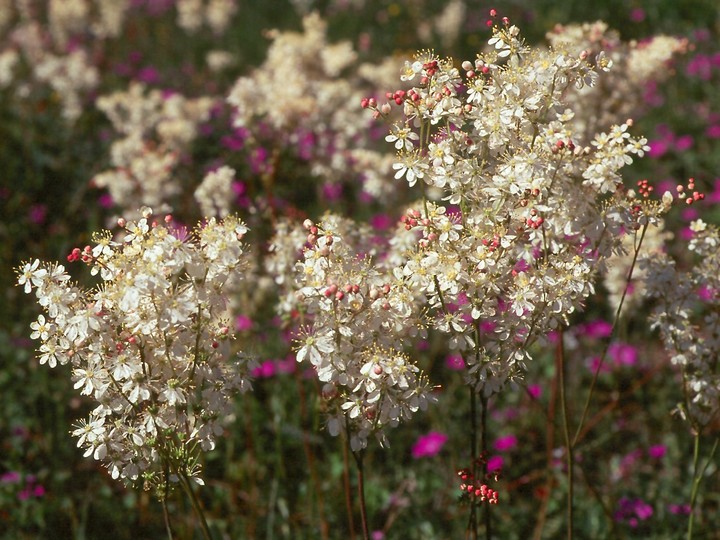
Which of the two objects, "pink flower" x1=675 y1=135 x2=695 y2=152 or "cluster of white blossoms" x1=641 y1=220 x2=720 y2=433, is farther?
"pink flower" x1=675 y1=135 x2=695 y2=152

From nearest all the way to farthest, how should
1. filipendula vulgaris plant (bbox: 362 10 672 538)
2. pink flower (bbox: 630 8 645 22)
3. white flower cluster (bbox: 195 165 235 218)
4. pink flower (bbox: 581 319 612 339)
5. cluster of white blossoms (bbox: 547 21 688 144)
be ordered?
filipendula vulgaris plant (bbox: 362 10 672 538), white flower cluster (bbox: 195 165 235 218), cluster of white blossoms (bbox: 547 21 688 144), pink flower (bbox: 581 319 612 339), pink flower (bbox: 630 8 645 22)

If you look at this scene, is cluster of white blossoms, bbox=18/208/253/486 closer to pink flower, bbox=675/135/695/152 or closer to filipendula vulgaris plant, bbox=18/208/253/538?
filipendula vulgaris plant, bbox=18/208/253/538

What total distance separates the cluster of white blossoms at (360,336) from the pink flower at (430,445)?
7.14 feet

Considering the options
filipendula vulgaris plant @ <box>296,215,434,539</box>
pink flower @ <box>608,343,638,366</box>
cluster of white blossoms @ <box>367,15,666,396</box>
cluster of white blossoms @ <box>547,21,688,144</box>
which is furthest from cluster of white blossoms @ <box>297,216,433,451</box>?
pink flower @ <box>608,343,638,366</box>

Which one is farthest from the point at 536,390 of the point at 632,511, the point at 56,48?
the point at 56,48

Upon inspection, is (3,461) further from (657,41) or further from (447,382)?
(657,41)

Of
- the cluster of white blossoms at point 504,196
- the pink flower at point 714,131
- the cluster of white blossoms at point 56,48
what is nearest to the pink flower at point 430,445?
the cluster of white blossoms at point 504,196

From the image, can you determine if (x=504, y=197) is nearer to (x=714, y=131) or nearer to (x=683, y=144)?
(x=683, y=144)

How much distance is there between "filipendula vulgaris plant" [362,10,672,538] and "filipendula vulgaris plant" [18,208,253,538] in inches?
23.3

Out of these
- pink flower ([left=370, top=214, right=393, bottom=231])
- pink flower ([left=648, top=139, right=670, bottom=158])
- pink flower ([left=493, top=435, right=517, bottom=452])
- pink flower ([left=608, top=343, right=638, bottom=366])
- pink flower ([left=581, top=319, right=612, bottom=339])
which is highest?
pink flower ([left=648, top=139, right=670, bottom=158])

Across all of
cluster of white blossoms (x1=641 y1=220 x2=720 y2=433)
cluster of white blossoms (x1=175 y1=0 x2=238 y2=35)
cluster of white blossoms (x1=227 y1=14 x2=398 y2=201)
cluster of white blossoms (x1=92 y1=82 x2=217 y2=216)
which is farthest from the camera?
cluster of white blossoms (x1=175 y1=0 x2=238 y2=35)

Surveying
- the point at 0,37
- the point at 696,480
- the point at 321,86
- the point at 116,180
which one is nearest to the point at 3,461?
the point at 116,180

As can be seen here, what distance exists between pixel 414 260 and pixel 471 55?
888 centimetres

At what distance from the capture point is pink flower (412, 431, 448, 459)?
4.34m
